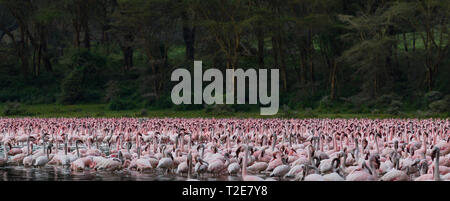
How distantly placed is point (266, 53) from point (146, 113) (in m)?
14.5

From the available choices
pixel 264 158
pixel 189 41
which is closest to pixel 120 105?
pixel 189 41

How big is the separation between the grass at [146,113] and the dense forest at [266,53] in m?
0.80

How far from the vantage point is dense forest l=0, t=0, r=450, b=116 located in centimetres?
3925

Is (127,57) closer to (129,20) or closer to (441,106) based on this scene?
(129,20)

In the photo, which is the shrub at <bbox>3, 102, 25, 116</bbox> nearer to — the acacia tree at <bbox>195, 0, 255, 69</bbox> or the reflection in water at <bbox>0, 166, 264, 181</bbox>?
the acacia tree at <bbox>195, 0, 255, 69</bbox>

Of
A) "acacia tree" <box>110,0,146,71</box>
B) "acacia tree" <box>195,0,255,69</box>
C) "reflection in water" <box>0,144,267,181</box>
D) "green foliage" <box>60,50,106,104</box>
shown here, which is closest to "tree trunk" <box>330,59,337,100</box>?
"acacia tree" <box>195,0,255,69</box>

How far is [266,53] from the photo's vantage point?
2002 inches

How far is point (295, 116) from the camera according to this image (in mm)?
36469

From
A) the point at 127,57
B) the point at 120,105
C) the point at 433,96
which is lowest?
the point at 120,105

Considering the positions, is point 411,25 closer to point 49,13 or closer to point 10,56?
point 49,13

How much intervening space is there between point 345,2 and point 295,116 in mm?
11667

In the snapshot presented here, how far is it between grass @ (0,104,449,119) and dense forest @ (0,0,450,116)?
2.63ft
